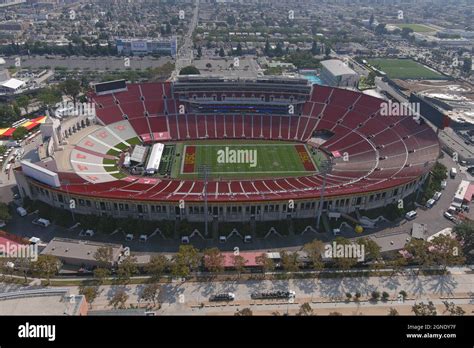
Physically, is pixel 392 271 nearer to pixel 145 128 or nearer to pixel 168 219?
pixel 168 219

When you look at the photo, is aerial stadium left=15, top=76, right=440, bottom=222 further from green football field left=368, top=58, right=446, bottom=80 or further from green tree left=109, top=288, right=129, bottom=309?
green football field left=368, top=58, right=446, bottom=80

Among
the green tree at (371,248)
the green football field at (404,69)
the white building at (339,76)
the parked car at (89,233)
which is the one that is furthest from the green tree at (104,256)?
the green football field at (404,69)

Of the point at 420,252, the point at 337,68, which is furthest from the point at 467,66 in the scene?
the point at 420,252

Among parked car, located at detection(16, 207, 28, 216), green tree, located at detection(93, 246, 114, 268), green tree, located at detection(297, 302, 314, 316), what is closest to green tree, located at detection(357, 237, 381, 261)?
green tree, located at detection(297, 302, 314, 316)

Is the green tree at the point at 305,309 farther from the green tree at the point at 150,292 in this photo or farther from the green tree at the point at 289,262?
the green tree at the point at 150,292

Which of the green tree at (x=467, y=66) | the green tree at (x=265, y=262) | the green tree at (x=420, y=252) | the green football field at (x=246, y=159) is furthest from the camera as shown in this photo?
the green tree at (x=467, y=66)
